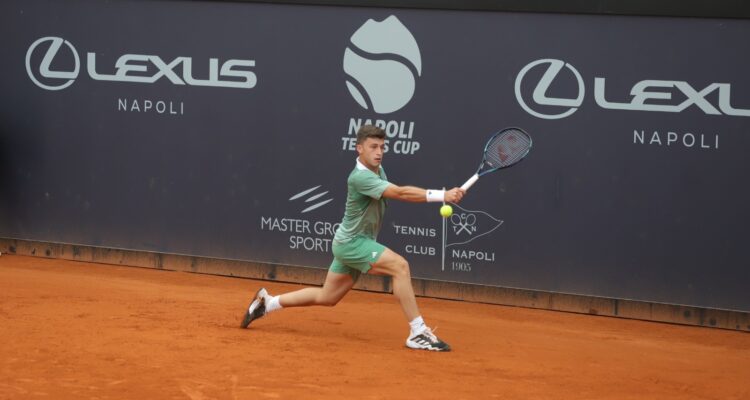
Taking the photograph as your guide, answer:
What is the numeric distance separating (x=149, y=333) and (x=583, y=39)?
434 centimetres

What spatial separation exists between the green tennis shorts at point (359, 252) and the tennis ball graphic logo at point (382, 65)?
272 centimetres

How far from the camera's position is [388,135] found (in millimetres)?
10852

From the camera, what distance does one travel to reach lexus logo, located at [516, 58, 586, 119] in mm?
10188

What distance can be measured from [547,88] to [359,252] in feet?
9.39

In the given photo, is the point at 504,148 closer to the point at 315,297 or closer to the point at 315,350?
the point at 315,297

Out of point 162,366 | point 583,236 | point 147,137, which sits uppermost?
point 147,137

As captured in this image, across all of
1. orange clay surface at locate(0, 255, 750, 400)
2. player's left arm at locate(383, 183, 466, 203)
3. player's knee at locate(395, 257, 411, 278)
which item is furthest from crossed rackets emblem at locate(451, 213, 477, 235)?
player's left arm at locate(383, 183, 466, 203)

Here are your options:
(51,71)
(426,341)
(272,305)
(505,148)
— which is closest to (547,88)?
(505,148)

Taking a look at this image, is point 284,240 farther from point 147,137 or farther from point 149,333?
point 149,333

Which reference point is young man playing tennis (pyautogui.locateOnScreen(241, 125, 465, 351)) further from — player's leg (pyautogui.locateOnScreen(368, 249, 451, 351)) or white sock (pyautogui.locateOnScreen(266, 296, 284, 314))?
white sock (pyautogui.locateOnScreen(266, 296, 284, 314))

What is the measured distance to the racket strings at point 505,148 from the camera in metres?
8.36

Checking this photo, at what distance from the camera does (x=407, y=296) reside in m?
8.18

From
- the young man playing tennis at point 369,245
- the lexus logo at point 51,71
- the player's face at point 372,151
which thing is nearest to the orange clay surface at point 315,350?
the young man playing tennis at point 369,245

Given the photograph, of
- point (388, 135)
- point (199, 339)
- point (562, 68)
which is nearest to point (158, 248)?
point (388, 135)
